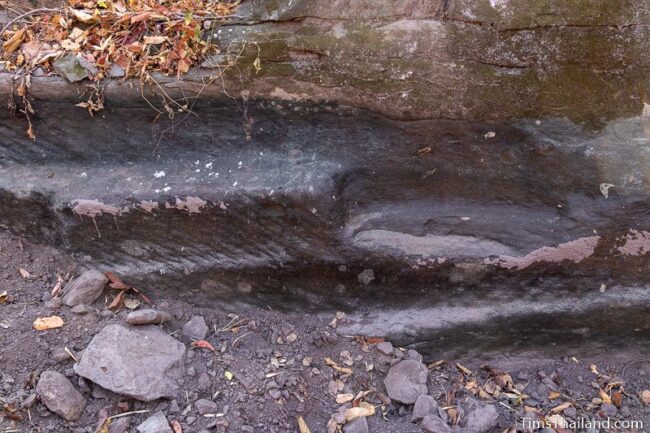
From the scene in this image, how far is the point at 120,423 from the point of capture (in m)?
1.74

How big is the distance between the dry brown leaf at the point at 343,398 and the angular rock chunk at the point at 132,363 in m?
0.53

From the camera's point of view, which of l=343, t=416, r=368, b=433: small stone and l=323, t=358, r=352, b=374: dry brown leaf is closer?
l=343, t=416, r=368, b=433: small stone

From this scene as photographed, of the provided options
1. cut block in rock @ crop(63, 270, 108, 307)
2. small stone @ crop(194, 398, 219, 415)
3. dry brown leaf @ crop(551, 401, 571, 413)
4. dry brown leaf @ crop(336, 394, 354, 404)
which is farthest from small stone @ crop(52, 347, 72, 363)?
dry brown leaf @ crop(551, 401, 571, 413)

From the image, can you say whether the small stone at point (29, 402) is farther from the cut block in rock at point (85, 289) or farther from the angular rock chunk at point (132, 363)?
the cut block in rock at point (85, 289)

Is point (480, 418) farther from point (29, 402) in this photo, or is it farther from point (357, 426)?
point (29, 402)

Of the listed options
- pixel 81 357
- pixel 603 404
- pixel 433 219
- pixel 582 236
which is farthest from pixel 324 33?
pixel 603 404

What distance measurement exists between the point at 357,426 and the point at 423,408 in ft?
0.74

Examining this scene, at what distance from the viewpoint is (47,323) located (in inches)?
77.4

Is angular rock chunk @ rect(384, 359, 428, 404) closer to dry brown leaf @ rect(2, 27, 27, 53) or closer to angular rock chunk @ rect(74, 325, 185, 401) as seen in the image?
angular rock chunk @ rect(74, 325, 185, 401)

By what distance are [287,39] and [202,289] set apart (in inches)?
37.3

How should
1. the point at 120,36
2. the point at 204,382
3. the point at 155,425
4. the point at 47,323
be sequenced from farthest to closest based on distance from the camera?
1. the point at 120,36
2. the point at 47,323
3. the point at 204,382
4. the point at 155,425

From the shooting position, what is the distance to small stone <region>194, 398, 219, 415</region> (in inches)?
70.4

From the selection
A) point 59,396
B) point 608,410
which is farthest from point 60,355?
point 608,410

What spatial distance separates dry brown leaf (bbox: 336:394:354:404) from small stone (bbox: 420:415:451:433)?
25 centimetres
